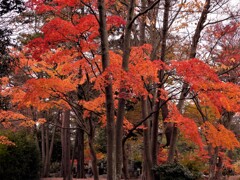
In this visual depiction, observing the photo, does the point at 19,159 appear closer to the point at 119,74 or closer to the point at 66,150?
the point at 66,150

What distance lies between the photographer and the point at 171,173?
1093cm

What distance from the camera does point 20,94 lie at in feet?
36.9

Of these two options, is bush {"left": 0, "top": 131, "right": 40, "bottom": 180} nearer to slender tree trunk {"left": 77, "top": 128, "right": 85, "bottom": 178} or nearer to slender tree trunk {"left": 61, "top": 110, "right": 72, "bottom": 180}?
slender tree trunk {"left": 61, "top": 110, "right": 72, "bottom": 180}

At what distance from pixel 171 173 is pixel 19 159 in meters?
8.53

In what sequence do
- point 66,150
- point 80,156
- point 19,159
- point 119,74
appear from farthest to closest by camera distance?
1. point 80,156
2. point 66,150
3. point 19,159
4. point 119,74

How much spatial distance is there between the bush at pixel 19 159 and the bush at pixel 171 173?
800cm

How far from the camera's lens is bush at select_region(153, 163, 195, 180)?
1070 cm

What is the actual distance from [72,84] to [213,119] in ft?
36.2

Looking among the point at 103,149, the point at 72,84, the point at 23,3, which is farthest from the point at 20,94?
the point at 103,149

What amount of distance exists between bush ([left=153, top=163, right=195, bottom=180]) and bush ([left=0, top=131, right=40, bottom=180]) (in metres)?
8.00

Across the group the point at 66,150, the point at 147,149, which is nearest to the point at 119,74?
the point at 147,149

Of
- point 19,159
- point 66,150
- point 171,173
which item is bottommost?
point 171,173

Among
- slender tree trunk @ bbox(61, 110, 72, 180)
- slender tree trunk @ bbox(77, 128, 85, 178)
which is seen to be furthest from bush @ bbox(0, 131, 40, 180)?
slender tree trunk @ bbox(77, 128, 85, 178)

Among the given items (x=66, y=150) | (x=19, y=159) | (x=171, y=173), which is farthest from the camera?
(x=66, y=150)
